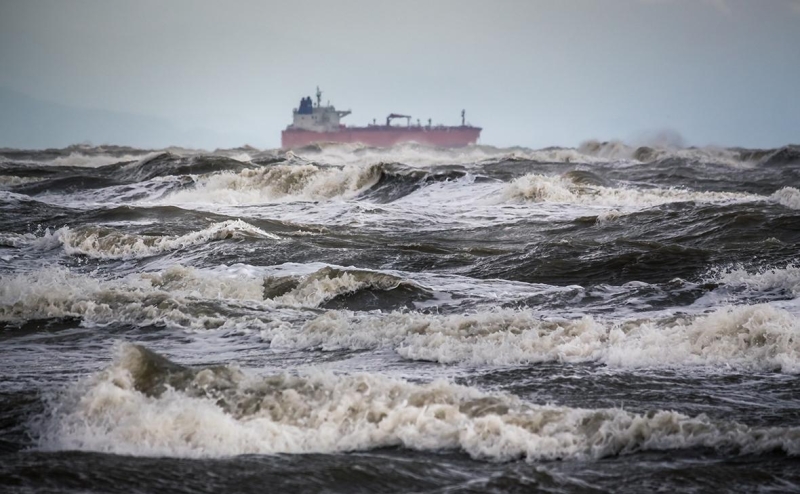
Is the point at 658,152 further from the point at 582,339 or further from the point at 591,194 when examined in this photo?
the point at 582,339

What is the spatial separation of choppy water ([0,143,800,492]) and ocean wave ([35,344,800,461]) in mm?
11

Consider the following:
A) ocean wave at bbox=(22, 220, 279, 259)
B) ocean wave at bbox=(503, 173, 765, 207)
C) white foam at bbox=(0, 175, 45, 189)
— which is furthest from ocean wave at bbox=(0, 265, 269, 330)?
white foam at bbox=(0, 175, 45, 189)

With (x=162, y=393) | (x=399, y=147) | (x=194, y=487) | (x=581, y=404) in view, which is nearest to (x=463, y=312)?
(x=581, y=404)

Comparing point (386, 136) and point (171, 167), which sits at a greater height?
point (386, 136)

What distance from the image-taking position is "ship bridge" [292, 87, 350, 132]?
79625 mm

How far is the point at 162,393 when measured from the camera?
16.0 feet

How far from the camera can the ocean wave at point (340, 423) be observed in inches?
171

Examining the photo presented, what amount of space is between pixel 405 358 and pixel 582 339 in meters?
1.27

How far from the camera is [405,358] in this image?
21.4 feet

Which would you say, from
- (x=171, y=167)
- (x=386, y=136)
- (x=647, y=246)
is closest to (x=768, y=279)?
(x=647, y=246)

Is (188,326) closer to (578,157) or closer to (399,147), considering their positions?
(578,157)

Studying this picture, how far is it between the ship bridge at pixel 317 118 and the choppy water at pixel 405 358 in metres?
65.1

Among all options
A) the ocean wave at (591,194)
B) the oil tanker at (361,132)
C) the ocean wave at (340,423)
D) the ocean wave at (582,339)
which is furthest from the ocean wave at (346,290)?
the oil tanker at (361,132)

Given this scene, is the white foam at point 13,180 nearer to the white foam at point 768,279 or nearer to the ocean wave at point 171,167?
the ocean wave at point 171,167
